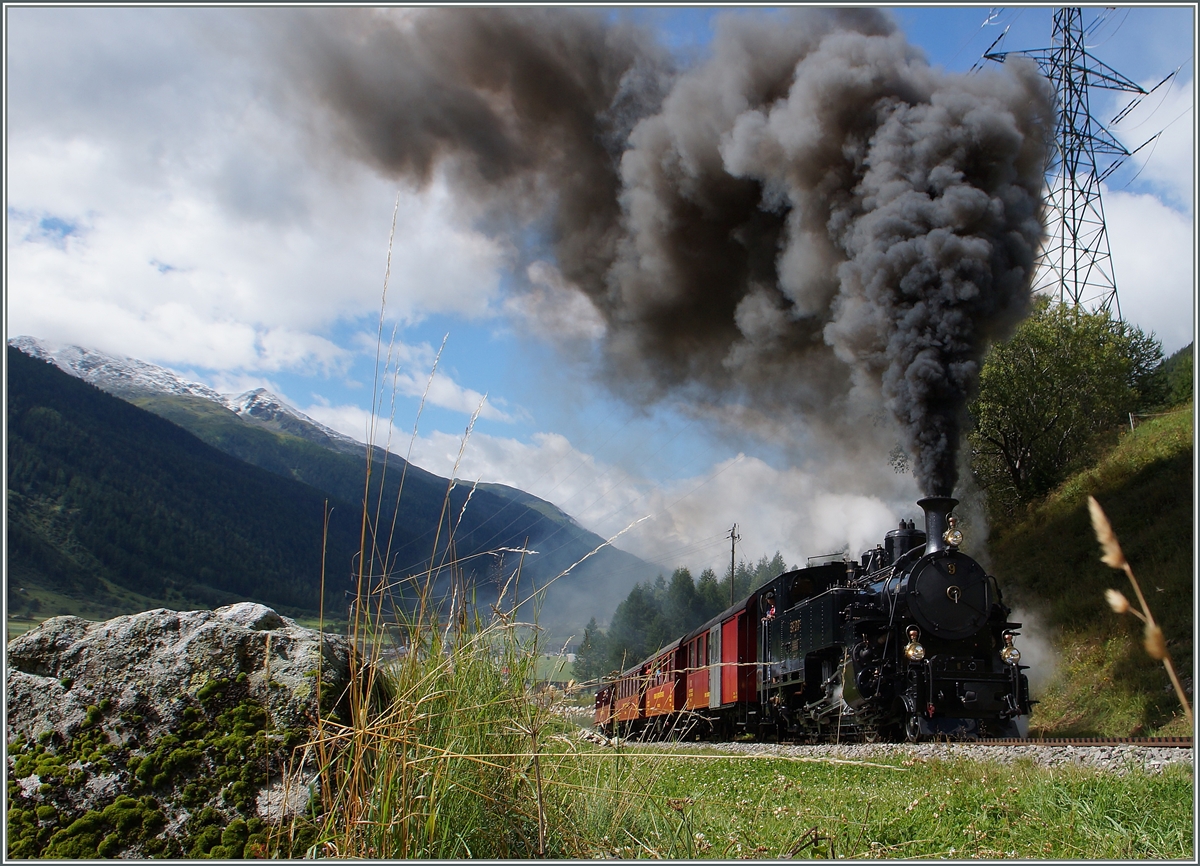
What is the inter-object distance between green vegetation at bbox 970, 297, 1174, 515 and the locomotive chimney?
14.7 m

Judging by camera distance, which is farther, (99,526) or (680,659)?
(99,526)

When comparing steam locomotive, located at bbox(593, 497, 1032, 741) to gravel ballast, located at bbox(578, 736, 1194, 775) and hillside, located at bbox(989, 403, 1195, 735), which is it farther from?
hillside, located at bbox(989, 403, 1195, 735)

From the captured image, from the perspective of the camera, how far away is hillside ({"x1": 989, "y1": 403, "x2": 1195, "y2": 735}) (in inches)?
473

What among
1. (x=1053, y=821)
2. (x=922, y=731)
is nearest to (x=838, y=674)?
(x=922, y=731)

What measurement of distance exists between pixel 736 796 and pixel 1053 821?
172 centimetres

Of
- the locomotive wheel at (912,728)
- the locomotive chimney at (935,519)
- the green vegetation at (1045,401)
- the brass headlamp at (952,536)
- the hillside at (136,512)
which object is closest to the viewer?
the locomotive wheel at (912,728)

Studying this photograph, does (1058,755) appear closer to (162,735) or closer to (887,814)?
(887,814)

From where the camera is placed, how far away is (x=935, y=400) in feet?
39.7

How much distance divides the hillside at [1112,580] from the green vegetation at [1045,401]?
131cm

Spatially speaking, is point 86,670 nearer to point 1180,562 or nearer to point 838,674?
point 838,674

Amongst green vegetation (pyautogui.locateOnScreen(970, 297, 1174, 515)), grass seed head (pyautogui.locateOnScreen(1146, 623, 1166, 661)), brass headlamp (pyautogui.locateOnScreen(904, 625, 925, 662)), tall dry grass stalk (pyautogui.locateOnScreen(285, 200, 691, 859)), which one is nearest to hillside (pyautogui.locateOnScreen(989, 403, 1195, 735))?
green vegetation (pyautogui.locateOnScreen(970, 297, 1174, 515))

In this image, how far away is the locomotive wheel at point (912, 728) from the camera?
29.3 ft

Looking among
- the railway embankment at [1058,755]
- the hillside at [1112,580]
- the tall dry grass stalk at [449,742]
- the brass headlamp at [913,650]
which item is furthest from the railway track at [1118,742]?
the tall dry grass stalk at [449,742]

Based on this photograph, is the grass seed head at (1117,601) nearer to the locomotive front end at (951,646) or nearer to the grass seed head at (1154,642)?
the grass seed head at (1154,642)
